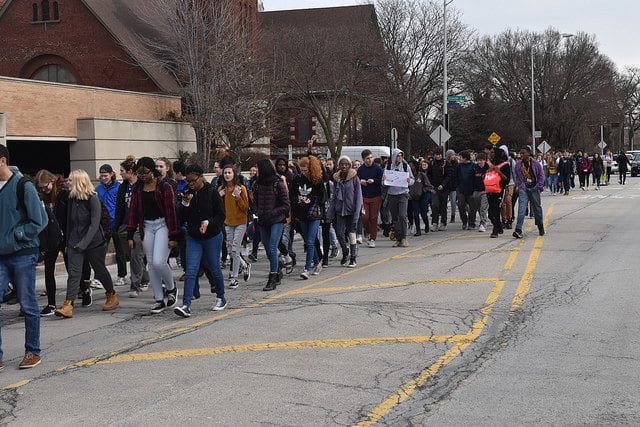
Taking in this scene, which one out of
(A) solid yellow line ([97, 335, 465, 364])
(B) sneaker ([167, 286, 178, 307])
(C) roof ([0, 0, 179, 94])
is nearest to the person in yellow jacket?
(B) sneaker ([167, 286, 178, 307])

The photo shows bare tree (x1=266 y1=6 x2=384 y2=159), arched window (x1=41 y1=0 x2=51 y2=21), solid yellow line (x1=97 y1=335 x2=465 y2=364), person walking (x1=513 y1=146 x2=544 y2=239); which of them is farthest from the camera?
bare tree (x1=266 y1=6 x2=384 y2=159)

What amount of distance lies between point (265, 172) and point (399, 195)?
17.4 feet

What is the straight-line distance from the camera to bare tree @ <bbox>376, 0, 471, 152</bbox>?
170 ft

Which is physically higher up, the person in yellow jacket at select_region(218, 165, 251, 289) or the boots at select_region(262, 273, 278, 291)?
the person in yellow jacket at select_region(218, 165, 251, 289)

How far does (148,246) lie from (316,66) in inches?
1456

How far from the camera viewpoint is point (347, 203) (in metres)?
13.6

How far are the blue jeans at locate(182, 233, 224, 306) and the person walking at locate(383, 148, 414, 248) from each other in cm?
687

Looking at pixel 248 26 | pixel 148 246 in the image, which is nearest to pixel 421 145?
pixel 248 26

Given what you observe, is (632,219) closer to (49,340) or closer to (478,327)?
(478,327)

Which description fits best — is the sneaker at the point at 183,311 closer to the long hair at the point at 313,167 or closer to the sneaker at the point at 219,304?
the sneaker at the point at 219,304

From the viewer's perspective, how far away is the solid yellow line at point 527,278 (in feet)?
31.6

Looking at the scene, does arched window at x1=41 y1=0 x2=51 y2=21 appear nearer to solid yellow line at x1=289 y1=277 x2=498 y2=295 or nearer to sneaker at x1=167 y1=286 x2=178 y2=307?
solid yellow line at x1=289 y1=277 x2=498 y2=295

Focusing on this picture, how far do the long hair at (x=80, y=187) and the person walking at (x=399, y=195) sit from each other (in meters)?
7.39

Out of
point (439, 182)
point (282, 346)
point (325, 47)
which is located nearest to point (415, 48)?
point (325, 47)
